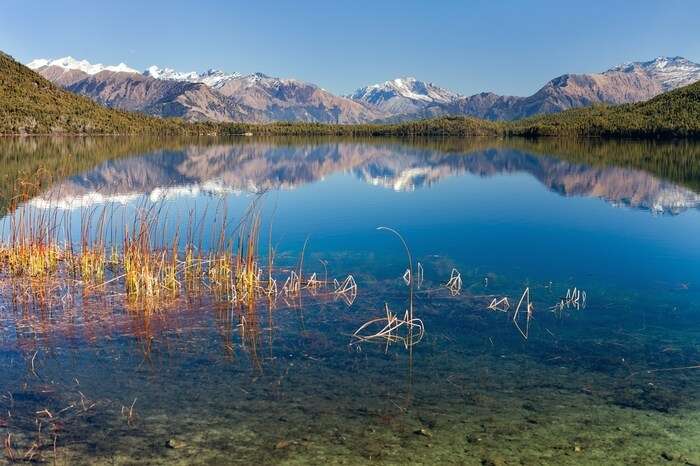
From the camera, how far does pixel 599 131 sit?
174750 mm

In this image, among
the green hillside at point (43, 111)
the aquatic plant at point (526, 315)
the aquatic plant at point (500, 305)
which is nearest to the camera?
the aquatic plant at point (526, 315)

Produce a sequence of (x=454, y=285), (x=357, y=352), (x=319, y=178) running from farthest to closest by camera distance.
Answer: (x=319, y=178) < (x=454, y=285) < (x=357, y=352)

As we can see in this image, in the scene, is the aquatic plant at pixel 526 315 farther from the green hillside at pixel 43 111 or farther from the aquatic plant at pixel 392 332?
the green hillside at pixel 43 111

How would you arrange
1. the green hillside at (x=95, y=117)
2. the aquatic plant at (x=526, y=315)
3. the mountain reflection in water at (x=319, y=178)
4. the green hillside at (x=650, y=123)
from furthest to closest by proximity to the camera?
1. the green hillside at (x=650, y=123)
2. the green hillside at (x=95, y=117)
3. the mountain reflection in water at (x=319, y=178)
4. the aquatic plant at (x=526, y=315)

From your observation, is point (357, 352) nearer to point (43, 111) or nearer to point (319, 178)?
point (319, 178)

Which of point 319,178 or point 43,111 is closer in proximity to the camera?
point 319,178

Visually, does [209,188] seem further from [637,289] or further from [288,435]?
[288,435]

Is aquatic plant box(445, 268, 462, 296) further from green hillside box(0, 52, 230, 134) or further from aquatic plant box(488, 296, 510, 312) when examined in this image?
green hillside box(0, 52, 230, 134)

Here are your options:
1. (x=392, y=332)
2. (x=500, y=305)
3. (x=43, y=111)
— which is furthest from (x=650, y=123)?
(x=392, y=332)

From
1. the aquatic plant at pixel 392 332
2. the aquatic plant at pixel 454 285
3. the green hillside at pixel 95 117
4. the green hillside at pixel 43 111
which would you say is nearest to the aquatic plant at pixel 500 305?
the aquatic plant at pixel 454 285

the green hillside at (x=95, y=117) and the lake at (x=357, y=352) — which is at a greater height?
the green hillside at (x=95, y=117)

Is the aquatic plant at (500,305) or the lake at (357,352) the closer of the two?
the lake at (357,352)

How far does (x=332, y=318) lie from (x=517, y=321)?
174 inches

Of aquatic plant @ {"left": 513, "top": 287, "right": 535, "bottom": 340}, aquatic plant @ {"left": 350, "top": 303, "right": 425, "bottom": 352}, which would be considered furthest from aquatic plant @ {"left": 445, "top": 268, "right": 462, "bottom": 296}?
aquatic plant @ {"left": 350, "top": 303, "right": 425, "bottom": 352}
